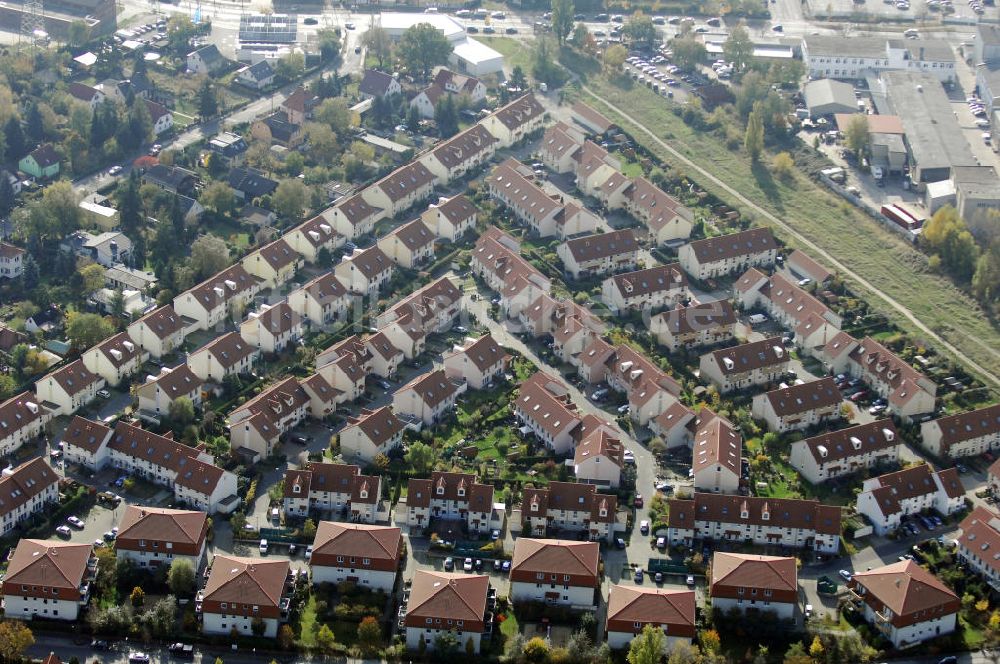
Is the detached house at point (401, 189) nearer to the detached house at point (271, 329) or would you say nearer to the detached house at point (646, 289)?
the detached house at point (271, 329)

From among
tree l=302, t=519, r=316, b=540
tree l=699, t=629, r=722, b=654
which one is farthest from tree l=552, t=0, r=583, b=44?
tree l=699, t=629, r=722, b=654

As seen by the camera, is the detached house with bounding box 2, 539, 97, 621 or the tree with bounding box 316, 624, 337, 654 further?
the detached house with bounding box 2, 539, 97, 621

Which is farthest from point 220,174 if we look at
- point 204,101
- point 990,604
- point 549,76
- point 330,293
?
point 990,604

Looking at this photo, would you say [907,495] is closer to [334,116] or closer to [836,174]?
[836,174]

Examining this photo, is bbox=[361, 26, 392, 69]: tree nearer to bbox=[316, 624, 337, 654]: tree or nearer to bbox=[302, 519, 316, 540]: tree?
bbox=[302, 519, 316, 540]: tree

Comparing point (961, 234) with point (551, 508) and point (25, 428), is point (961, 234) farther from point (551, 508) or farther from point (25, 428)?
point (25, 428)

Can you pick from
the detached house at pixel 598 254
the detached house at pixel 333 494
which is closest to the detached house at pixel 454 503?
the detached house at pixel 333 494
